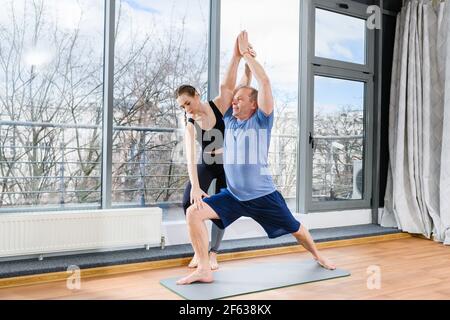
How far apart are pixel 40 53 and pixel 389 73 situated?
3634 millimetres

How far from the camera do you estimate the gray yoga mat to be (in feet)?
8.69

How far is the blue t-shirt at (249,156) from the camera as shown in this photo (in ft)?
9.64

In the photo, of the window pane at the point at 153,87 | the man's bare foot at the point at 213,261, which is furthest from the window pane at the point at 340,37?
the man's bare foot at the point at 213,261

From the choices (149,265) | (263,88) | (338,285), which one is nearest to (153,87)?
(263,88)

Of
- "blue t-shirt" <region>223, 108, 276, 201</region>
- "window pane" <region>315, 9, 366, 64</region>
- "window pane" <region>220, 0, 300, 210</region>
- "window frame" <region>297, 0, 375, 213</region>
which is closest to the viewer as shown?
"blue t-shirt" <region>223, 108, 276, 201</region>

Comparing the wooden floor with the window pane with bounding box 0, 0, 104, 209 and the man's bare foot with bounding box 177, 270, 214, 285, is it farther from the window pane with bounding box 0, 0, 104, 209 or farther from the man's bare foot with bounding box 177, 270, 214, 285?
the window pane with bounding box 0, 0, 104, 209

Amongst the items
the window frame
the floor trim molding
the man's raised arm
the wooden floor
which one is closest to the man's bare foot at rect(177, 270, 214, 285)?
the wooden floor

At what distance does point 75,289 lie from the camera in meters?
2.72

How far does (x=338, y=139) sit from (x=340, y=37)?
1097 mm

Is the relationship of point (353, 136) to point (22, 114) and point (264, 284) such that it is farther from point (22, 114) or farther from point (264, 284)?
point (22, 114)

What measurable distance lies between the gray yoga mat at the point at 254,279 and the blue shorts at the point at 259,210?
0.31m

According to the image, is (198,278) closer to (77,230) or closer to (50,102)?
(77,230)

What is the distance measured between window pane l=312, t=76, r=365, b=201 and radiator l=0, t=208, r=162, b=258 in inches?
75.8
